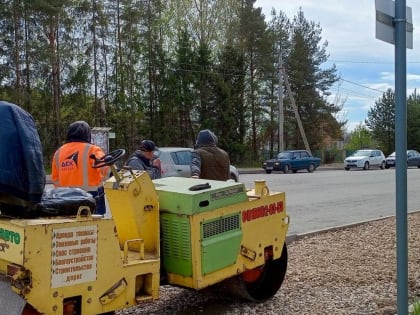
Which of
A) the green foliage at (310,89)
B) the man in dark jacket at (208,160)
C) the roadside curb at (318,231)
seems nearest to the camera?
the man in dark jacket at (208,160)

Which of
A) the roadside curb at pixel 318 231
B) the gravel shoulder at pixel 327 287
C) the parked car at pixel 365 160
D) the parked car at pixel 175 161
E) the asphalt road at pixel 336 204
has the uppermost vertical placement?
the parked car at pixel 175 161

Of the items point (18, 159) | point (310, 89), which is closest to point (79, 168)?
point (18, 159)

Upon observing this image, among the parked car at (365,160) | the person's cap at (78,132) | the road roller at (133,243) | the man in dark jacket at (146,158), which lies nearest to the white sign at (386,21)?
the road roller at (133,243)

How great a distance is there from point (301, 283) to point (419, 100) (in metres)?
62.9

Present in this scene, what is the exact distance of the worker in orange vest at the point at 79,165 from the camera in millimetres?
5285

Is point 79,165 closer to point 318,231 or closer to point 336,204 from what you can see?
point 318,231

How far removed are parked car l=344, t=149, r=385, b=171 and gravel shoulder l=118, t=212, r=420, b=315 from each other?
31105 mm

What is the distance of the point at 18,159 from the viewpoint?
3.65 meters

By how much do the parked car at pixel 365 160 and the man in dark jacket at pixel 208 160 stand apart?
33549mm

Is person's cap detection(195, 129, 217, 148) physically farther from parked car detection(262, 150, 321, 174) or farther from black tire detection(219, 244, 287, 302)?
parked car detection(262, 150, 321, 174)

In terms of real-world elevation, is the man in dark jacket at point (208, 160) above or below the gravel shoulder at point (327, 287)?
above

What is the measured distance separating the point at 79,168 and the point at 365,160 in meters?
36.1

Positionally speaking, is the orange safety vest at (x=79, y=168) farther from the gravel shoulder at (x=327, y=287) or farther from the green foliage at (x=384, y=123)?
the green foliage at (x=384, y=123)

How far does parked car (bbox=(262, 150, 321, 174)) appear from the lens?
34.4 m
